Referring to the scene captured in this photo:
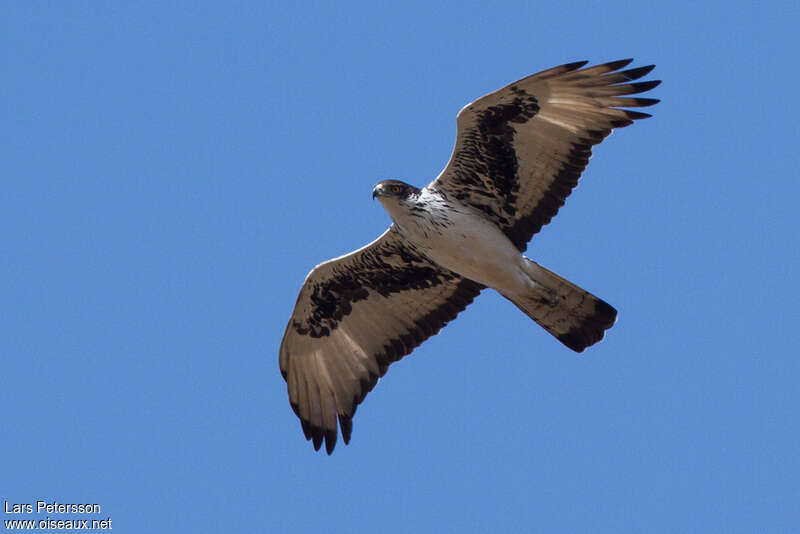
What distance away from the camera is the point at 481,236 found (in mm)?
12453

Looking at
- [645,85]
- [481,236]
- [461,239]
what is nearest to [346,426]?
[461,239]

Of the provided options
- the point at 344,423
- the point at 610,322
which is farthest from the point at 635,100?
the point at 344,423

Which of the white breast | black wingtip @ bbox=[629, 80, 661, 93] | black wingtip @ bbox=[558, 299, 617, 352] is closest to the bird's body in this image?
the white breast

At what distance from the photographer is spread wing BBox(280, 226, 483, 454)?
530 inches

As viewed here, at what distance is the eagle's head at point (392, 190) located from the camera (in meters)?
12.2

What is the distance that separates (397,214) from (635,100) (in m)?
2.51

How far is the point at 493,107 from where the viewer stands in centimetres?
1226

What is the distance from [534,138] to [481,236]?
1.09 m

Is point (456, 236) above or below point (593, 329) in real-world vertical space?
above

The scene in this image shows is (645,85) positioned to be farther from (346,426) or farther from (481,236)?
(346,426)

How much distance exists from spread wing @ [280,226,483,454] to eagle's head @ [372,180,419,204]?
46.0 inches

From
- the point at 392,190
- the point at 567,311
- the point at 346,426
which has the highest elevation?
the point at 392,190

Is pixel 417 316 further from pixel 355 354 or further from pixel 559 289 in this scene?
pixel 559 289

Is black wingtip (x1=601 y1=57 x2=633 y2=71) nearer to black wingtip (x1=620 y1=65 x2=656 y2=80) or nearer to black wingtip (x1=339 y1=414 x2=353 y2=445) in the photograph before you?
black wingtip (x1=620 y1=65 x2=656 y2=80)
